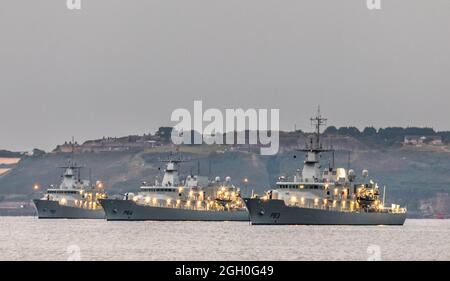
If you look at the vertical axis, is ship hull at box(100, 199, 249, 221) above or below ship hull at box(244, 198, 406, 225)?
below

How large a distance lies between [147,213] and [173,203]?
5.72m

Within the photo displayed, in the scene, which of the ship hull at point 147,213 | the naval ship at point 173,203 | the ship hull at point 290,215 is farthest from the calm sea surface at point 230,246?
the naval ship at point 173,203

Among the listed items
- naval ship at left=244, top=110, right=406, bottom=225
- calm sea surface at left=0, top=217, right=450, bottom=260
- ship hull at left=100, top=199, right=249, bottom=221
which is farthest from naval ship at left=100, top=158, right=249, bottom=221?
calm sea surface at left=0, top=217, right=450, bottom=260

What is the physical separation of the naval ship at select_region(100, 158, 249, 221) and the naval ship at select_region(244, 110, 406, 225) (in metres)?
37.5

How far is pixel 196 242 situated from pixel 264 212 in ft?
111

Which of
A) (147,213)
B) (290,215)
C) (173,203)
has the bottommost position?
(147,213)

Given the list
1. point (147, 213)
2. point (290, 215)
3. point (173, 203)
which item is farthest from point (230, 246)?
point (173, 203)

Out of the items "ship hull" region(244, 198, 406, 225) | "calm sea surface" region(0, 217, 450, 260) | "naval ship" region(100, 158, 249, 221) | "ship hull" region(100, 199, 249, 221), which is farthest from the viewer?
"naval ship" region(100, 158, 249, 221)

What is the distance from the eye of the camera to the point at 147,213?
176 m

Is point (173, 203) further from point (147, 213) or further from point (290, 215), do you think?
point (290, 215)

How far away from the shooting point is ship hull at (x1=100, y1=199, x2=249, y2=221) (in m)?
177

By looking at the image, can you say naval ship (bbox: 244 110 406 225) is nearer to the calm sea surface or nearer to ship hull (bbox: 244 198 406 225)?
ship hull (bbox: 244 198 406 225)

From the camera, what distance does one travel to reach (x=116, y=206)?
18150 centimetres
